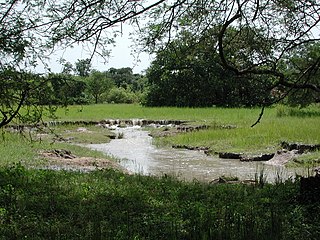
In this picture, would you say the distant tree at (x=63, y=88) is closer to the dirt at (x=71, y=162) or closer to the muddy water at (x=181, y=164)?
the muddy water at (x=181, y=164)

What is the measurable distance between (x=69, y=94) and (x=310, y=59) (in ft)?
12.9

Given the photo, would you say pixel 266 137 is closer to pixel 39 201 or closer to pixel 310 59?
pixel 310 59

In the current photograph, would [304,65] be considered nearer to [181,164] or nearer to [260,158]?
[181,164]

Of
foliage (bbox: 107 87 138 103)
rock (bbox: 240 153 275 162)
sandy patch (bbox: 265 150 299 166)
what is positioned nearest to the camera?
sandy patch (bbox: 265 150 299 166)

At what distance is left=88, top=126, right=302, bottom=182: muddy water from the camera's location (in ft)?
39.2

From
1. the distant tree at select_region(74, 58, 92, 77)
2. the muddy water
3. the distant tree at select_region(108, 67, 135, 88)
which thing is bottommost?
the muddy water

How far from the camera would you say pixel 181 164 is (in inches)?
550

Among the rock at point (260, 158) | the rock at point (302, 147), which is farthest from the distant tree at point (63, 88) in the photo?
the rock at point (302, 147)

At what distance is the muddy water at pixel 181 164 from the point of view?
1195cm

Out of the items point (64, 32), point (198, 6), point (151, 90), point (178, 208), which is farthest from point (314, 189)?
point (151, 90)

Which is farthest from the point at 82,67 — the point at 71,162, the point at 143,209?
the point at 71,162

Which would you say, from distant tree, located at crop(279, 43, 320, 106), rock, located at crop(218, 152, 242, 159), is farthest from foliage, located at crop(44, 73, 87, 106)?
rock, located at crop(218, 152, 242, 159)

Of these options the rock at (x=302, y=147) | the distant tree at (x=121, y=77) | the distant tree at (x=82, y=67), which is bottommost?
the rock at (x=302, y=147)

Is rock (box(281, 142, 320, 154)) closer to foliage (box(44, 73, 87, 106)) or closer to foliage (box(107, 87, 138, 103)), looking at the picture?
foliage (box(44, 73, 87, 106))
